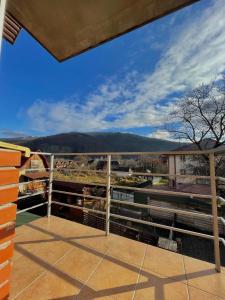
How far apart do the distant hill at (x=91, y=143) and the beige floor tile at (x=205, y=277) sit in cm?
3056

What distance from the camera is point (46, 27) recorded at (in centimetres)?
154

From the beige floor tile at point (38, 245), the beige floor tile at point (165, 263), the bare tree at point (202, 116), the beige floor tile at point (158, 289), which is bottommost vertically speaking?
the beige floor tile at point (158, 289)

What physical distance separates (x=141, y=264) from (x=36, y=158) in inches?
726

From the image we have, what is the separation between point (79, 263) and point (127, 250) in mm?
543

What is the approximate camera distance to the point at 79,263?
164 cm

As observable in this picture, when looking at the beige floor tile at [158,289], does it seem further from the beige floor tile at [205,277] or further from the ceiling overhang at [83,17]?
the ceiling overhang at [83,17]

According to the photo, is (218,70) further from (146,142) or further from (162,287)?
(146,142)

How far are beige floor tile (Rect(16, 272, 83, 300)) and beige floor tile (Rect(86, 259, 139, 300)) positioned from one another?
135mm

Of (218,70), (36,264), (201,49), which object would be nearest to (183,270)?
(36,264)

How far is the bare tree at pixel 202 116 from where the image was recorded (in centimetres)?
1231

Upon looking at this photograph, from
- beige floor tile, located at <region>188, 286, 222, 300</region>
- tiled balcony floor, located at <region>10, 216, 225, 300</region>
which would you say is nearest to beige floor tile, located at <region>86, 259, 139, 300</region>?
tiled balcony floor, located at <region>10, 216, 225, 300</region>

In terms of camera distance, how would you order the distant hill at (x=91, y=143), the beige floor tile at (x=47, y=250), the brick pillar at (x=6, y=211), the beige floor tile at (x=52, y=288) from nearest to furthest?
1. the brick pillar at (x=6, y=211)
2. the beige floor tile at (x=52, y=288)
3. the beige floor tile at (x=47, y=250)
4. the distant hill at (x=91, y=143)

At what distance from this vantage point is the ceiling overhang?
1.30 metres

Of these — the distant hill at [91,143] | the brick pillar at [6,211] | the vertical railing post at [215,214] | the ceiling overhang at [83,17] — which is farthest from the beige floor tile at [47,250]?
the distant hill at [91,143]
